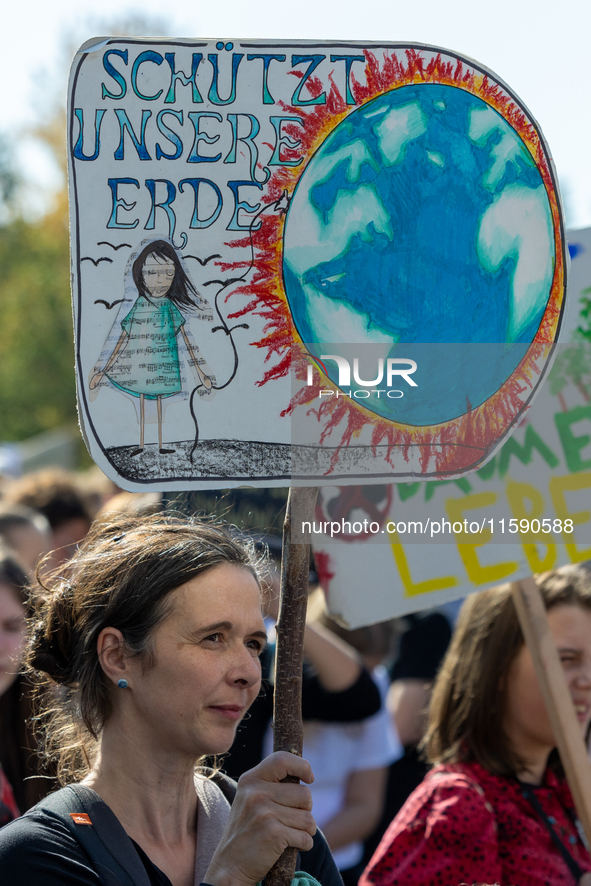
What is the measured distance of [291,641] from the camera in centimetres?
122

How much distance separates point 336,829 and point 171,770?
1323 millimetres

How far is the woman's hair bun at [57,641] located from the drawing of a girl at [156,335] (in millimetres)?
308

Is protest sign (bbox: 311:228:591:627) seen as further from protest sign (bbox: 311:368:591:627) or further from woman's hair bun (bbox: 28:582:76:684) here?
woman's hair bun (bbox: 28:582:76:684)

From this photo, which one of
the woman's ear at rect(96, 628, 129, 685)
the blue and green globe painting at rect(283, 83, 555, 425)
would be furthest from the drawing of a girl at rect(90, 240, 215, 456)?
the woman's ear at rect(96, 628, 129, 685)

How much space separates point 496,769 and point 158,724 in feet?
2.94

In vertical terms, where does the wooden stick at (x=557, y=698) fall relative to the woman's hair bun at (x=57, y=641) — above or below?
below

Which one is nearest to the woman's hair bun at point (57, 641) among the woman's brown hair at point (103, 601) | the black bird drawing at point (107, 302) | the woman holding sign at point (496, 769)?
the woman's brown hair at point (103, 601)

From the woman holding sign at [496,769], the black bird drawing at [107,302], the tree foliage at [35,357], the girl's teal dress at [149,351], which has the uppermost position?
the tree foliage at [35,357]

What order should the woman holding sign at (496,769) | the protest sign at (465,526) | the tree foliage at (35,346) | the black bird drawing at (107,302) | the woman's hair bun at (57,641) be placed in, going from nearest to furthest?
the black bird drawing at (107,302) < the woman's hair bun at (57,641) < the woman holding sign at (496,769) < the protest sign at (465,526) < the tree foliage at (35,346)

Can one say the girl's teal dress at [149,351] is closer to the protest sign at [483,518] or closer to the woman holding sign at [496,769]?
the protest sign at [483,518]

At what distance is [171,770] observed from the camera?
1.29 meters

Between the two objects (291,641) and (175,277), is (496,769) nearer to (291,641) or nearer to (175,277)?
(291,641)

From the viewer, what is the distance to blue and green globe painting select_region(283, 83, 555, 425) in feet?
4.33

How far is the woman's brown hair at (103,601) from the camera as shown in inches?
51.4
